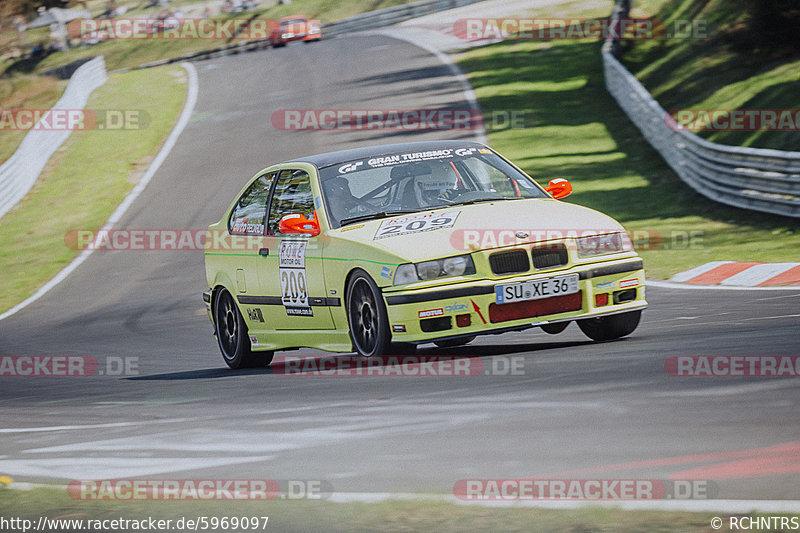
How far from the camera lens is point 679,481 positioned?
439cm

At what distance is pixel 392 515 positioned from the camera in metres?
4.37

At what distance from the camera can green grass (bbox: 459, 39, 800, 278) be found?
15695mm

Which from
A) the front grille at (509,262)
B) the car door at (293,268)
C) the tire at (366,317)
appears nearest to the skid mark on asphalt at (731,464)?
the front grille at (509,262)

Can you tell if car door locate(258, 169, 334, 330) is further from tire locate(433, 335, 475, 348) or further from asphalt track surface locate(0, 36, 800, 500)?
tire locate(433, 335, 475, 348)

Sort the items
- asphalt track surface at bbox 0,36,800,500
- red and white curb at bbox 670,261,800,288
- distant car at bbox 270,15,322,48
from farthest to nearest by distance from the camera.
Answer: distant car at bbox 270,15,322,48
red and white curb at bbox 670,261,800,288
asphalt track surface at bbox 0,36,800,500

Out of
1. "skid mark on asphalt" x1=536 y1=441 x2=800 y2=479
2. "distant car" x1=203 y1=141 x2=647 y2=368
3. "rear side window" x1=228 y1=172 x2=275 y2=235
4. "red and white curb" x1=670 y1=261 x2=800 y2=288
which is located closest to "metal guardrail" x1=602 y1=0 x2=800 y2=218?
"red and white curb" x1=670 y1=261 x2=800 y2=288

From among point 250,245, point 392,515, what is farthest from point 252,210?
point 392,515

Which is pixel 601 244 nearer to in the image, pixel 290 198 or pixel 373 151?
pixel 373 151

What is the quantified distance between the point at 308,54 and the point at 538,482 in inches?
1732

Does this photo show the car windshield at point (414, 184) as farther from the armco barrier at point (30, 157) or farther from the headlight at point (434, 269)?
the armco barrier at point (30, 157)

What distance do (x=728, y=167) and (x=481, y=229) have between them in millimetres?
11340

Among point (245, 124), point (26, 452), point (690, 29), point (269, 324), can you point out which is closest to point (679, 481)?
point (26, 452)

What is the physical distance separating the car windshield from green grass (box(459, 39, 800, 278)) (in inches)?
211

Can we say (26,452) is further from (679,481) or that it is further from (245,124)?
(245,124)
